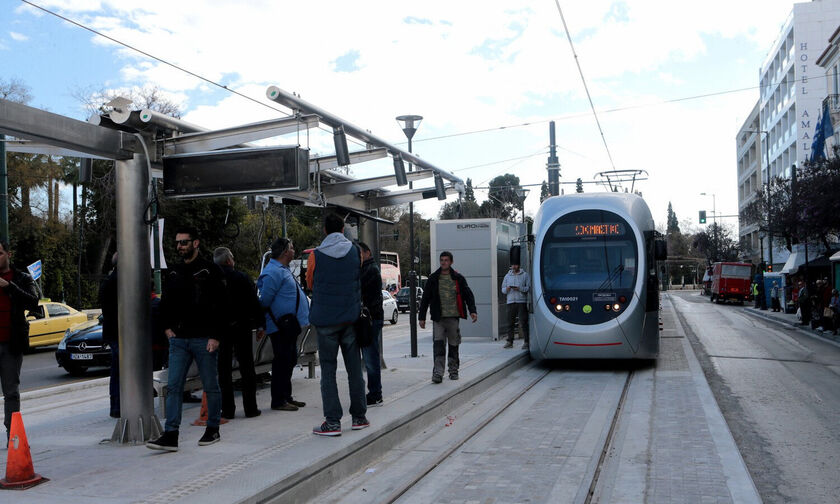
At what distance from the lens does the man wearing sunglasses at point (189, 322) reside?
20.4ft

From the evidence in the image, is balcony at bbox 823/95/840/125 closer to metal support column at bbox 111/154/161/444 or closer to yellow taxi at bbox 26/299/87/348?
yellow taxi at bbox 26/299/87/348

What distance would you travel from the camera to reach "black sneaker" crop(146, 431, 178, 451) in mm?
6074

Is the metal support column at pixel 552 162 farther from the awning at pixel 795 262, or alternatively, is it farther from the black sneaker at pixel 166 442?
the black sneaker at pixel 166 442

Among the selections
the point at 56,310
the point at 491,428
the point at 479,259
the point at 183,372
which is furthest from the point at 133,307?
the point at 56,310

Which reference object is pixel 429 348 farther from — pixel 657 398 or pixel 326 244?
pixel 326 244

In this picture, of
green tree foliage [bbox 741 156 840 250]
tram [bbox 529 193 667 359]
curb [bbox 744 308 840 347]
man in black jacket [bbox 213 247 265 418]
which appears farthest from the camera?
green tree foliage [bbox 741 156 840 250]

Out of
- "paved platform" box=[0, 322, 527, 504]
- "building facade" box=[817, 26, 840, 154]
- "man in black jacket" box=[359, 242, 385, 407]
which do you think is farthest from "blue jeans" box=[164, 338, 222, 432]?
"building facade" box=[817, 26, 840, 154]

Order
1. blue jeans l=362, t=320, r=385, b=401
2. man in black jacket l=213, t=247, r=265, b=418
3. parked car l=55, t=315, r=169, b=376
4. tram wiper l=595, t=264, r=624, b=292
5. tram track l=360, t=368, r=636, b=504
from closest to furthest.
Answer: tram track l=360, t=368, r=636, b=504
man in black jacket l=213, t=247, r=265, b=418
blue jeans l=362, t=320, r=385, b=401
tram wiper l=595, t=264, r=624, b=292
parked car l=55, t=315, r=169, b=376

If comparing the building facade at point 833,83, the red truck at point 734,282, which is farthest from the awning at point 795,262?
the red truck at point 734,282

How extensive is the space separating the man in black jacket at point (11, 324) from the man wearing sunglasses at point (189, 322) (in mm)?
1246

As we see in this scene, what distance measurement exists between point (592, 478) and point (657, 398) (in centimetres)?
429

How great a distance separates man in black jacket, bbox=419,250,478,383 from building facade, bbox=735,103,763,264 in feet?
237

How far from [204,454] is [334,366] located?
133 cm

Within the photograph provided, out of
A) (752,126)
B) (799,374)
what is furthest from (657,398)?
(752,126)
